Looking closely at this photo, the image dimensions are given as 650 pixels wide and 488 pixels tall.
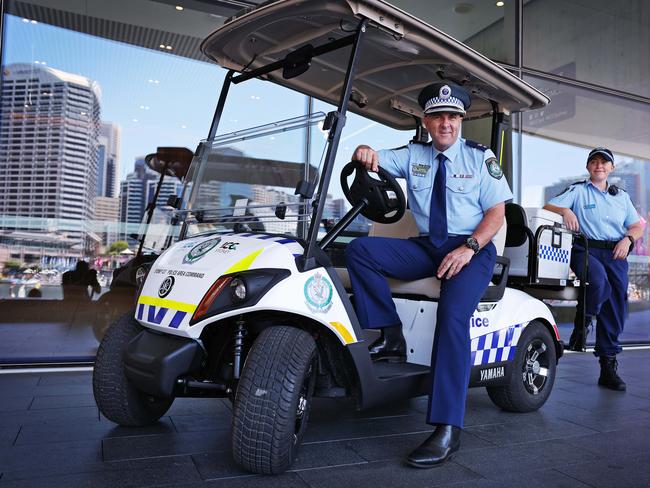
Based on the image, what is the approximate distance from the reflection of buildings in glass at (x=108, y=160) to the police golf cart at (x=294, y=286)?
159 cm

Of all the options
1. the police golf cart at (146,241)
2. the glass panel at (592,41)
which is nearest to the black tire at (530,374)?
the police golf cart at (146,241)

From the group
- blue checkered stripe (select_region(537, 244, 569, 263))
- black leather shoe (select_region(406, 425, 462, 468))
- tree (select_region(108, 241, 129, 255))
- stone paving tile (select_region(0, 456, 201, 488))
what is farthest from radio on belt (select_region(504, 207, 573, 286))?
tree (select_region(108, 241, 129, 255))

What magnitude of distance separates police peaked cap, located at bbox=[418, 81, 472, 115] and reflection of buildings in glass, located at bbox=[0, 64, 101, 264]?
9.19ft

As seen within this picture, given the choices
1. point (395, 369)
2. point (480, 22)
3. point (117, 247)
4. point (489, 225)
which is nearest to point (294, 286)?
point (395, 369)

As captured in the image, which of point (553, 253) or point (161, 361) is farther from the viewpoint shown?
point (553, 253)

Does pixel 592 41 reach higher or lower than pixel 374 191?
higher

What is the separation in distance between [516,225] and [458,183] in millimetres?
671

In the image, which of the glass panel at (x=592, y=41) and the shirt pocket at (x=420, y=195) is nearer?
the shirt pocket at (x=420, y=195)

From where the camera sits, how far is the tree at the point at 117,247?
14.3 ft

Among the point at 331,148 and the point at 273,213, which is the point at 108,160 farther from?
the point at 331,148

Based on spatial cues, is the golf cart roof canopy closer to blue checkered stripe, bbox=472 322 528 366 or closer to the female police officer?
the female police officer

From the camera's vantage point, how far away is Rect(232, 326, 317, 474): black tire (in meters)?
1.90

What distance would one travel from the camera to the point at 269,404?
6.21 feet

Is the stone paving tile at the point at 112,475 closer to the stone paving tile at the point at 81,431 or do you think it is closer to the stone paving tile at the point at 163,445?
the stone paving tile at the point at 163,445
